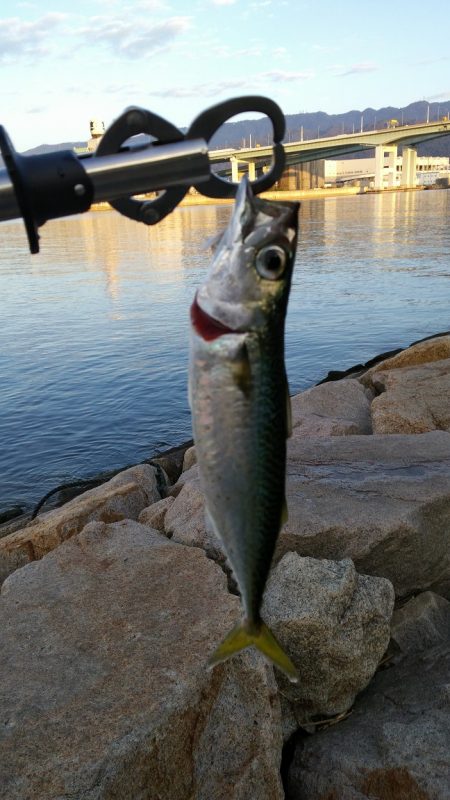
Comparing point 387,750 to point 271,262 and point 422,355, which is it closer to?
point 271,262

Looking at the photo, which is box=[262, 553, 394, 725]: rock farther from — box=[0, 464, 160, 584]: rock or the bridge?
the bridge

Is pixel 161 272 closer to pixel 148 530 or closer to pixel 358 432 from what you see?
pixel 358 432

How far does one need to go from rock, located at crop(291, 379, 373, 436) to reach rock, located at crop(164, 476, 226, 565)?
3.15 m

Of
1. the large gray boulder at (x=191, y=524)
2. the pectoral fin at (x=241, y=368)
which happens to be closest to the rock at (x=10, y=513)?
the large gray boulder at (x=191, y=524)

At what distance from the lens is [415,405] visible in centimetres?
1035

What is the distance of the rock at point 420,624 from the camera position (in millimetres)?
6000

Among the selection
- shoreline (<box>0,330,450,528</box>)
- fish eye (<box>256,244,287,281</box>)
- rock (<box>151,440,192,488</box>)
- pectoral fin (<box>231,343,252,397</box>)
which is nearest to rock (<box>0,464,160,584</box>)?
shoreline (<box>0,330,450,528</box>)

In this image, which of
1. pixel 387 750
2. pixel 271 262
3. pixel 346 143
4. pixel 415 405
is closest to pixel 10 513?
pixel 415 405

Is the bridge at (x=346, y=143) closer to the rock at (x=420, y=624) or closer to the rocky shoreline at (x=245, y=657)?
the rocky shoreline at (x=245, y=657)

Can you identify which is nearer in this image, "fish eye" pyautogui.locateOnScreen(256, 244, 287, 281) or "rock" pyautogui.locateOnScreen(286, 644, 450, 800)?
"fish eye" pyautogui.locateOnScreen(256, 244, 287, 281)

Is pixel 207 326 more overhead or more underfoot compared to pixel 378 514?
more overhead

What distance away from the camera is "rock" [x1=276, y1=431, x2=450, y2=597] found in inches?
244

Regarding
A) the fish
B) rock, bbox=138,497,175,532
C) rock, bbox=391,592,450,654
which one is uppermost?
the fish

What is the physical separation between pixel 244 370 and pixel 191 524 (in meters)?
4.87
